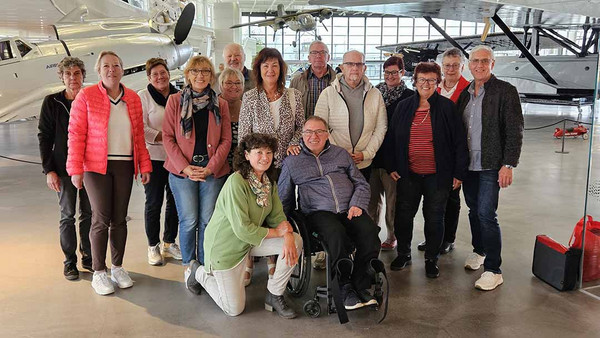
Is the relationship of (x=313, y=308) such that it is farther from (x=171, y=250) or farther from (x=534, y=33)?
(x=534, y=33)

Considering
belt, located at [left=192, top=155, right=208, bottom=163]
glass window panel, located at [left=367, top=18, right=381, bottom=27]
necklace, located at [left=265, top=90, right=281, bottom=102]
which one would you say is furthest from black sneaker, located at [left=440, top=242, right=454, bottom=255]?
glass window panel, located at [left=367, top=18, right=381, bottom=27]

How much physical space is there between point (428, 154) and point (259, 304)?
1492 mm

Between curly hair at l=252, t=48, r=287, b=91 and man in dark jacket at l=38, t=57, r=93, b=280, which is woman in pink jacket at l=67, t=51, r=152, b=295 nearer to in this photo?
man in dark jacket at l=38, t=57, r=93, b=280

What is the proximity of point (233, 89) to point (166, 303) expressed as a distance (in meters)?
1.53

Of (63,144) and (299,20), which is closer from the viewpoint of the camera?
(63,144)

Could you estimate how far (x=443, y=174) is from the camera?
2.99m

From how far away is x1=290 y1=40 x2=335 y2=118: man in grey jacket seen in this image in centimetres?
341

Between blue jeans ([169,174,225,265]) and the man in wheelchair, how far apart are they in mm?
472

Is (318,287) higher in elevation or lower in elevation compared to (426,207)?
lower

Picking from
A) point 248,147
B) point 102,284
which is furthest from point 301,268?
point 102,284

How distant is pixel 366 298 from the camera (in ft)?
8.18

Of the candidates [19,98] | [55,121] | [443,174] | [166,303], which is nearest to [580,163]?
[443,174]

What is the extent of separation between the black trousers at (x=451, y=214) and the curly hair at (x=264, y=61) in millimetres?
1568

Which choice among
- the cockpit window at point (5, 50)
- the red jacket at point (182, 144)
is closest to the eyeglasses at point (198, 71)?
the red jacket at point (182, 144)
